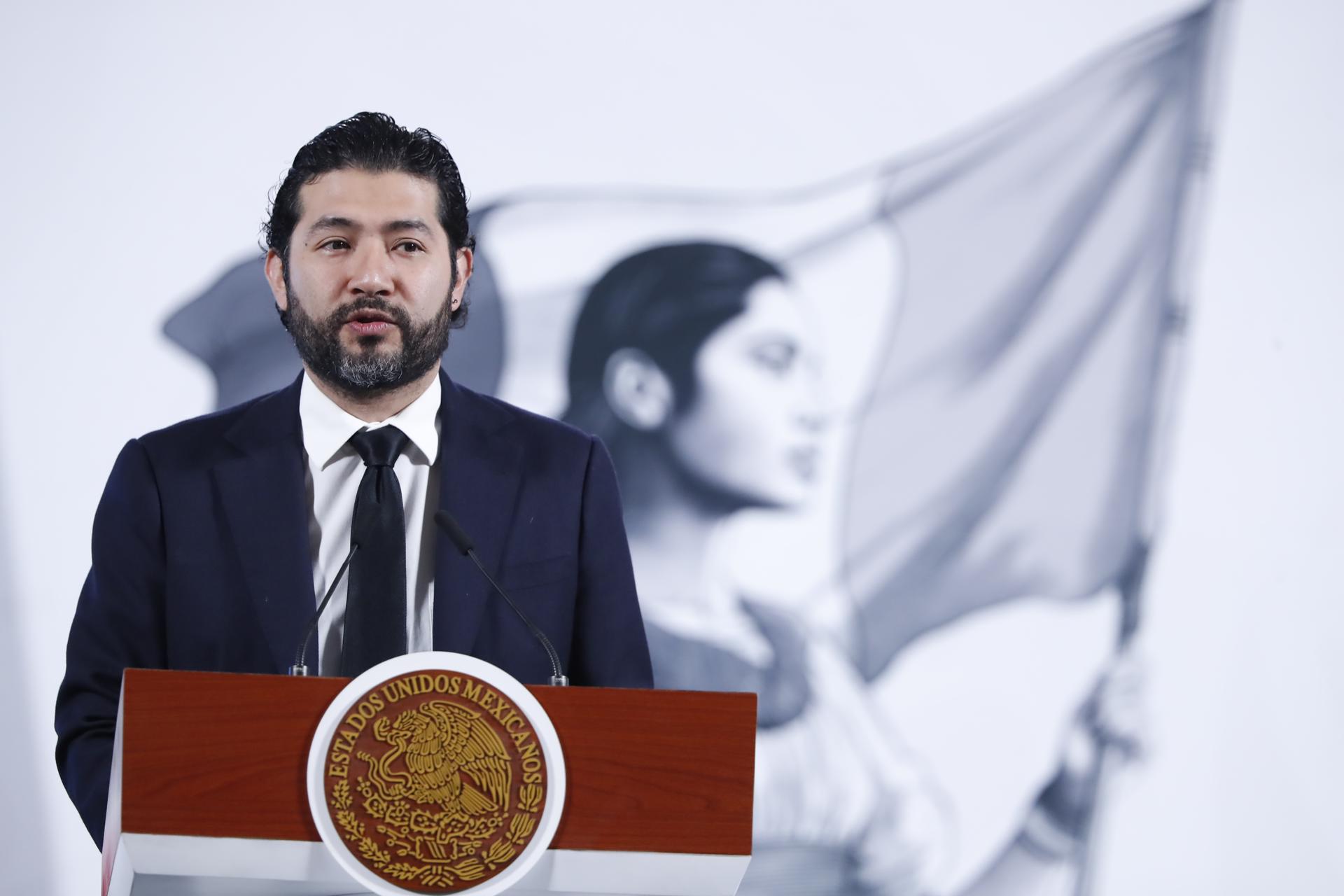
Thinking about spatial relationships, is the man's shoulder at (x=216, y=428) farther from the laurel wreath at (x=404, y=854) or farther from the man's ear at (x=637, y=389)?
the man's ear at (x=637, y=389)

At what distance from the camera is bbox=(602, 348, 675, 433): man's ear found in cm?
271

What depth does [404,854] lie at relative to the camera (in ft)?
3.28

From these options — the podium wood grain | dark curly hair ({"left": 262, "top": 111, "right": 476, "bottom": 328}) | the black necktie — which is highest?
dark curly hair ({"left": 262, "top": 111, "right": 476, "bottom": 328})

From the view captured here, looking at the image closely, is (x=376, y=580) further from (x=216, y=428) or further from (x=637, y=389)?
(x=637, y=389)

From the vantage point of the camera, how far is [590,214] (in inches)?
107

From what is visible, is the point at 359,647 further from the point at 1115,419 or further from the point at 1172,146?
the point at 1172,146

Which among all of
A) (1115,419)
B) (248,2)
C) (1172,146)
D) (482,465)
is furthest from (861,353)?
(248,2)

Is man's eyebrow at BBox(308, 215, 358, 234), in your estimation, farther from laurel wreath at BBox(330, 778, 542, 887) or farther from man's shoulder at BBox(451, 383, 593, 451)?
laurel wreath at BBox(330, 778, 542, 887)

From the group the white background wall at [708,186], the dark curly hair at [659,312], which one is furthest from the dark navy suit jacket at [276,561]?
the white background wall at [708,186]

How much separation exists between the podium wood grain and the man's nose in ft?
2.41

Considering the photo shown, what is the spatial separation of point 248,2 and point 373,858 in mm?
2168

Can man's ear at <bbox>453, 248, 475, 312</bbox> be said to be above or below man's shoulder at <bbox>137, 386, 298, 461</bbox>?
above

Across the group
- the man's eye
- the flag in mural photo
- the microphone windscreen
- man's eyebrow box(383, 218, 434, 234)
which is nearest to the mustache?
man's eyebrow box(383, 218, 434, 234)

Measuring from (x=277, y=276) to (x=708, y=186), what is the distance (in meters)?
1.18
